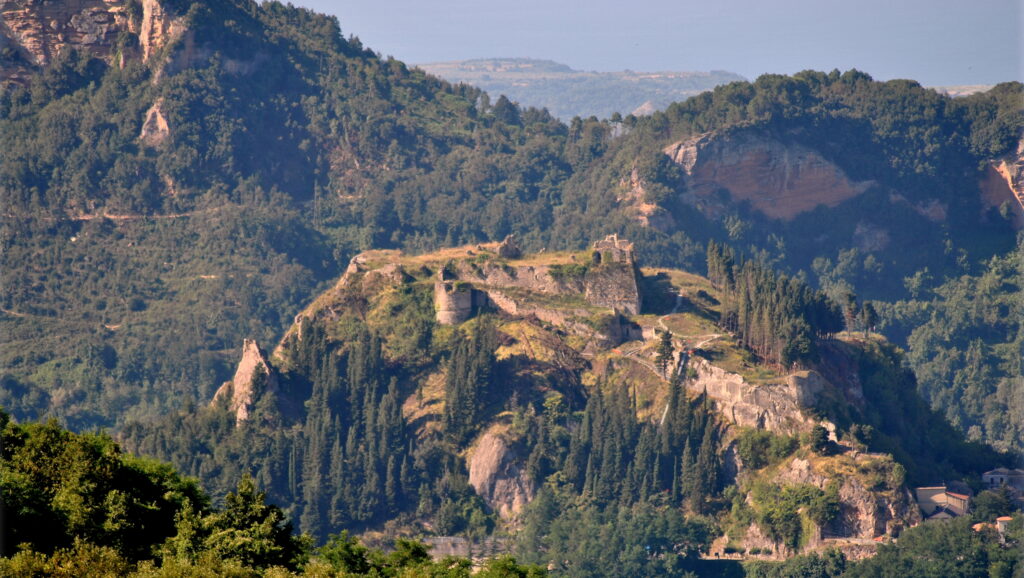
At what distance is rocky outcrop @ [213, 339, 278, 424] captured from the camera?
111 metres

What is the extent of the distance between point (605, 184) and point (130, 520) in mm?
132135

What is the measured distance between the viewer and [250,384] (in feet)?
366

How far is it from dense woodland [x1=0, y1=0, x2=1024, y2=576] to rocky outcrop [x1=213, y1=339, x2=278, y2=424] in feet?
2.27

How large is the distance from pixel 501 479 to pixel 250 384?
1735cm

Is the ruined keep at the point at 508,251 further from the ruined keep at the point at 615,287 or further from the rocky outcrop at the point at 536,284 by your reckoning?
the ruined keep at the point at 615,287

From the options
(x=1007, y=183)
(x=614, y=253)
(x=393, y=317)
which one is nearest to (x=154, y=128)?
(x=393, y=317)

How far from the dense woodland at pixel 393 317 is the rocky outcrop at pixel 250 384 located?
69 centimetres

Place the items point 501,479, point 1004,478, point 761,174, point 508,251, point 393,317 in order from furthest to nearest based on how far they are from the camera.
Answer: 1. point 761,174
2. point 508,251
3. point 393,317
4. point 501,479
5. point 1004,478

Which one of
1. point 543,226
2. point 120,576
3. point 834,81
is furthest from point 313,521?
point 834,81

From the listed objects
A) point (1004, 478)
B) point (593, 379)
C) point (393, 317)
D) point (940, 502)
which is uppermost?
point (393, 317)

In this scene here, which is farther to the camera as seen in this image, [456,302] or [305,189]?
[305,189]

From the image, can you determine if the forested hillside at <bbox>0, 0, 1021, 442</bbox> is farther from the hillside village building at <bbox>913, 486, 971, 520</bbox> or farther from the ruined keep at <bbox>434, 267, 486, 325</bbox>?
the hillside village building at <bbox>913, 486, 971, 520</bbox>

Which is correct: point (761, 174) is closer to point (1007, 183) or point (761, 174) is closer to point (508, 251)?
point (1007, 183)

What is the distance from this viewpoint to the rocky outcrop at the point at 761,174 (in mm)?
183750
